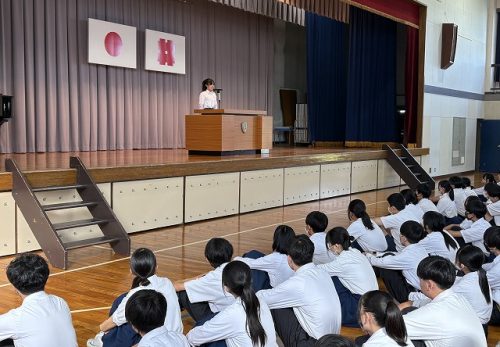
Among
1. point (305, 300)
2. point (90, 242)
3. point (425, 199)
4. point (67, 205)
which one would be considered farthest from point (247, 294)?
point (425, 199)

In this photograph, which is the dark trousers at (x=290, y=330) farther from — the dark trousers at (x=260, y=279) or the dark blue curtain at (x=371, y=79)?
the dark blue curtain at (x=371, y=79)

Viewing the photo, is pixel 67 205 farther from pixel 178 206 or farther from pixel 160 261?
pixel 178 206

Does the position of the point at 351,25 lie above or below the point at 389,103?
above

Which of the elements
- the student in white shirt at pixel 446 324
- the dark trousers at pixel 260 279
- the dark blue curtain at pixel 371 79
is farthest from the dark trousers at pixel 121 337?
the dark blue curtain at pixel 371 79

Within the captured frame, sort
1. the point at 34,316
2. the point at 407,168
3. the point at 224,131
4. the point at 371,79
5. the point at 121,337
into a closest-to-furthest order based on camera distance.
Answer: the point at 34,316
the point at 121,337
the point at 224,131
the point at 407,168
the point at 371,79

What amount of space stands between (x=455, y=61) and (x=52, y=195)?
37.6 feet

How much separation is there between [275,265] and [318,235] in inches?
32.6

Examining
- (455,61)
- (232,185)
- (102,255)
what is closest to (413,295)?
(102,255)

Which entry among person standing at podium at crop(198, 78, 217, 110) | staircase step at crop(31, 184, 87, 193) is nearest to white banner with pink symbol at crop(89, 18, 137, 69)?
person standing at podium at crop(198, 78, 217, 110)

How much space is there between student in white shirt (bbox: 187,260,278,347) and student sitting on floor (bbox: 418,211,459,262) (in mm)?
1983

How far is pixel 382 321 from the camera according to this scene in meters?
2.25

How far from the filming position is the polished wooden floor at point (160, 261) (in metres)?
4.02

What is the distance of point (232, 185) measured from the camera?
8164 millimetres

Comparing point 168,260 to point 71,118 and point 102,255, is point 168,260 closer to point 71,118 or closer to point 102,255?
point 102,255
